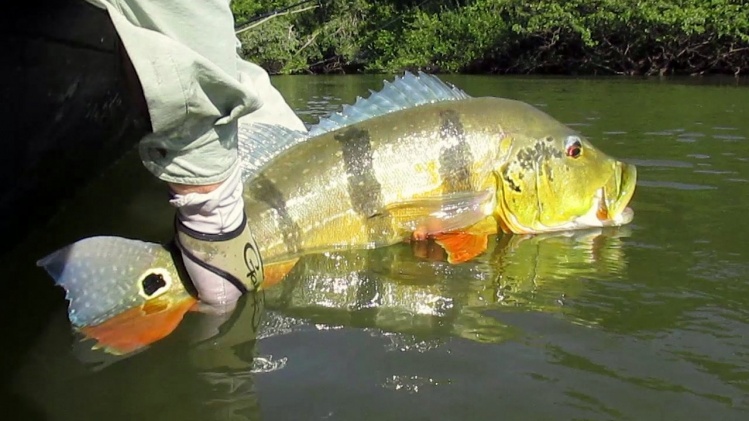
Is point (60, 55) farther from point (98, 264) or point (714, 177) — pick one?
point (714, 177)

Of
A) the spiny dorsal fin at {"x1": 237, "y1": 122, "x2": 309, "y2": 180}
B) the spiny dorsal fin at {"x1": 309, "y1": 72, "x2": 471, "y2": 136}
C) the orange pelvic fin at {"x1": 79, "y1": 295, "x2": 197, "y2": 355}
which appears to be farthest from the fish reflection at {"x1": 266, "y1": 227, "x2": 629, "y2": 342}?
the spiny dorsal fin at {"x1": 309, "y1": 72, "x2": 471, "y2": 136}

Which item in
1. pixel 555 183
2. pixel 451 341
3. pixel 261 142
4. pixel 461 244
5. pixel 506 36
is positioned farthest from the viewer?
pixel 506 36

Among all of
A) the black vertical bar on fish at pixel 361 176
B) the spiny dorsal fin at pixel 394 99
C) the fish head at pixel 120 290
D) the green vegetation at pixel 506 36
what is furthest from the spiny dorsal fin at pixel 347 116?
the green vegetation at pixel 506 36

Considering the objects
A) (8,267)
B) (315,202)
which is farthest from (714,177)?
(8,267)

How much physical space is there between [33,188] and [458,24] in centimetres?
2780

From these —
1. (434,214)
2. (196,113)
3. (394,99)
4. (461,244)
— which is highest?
(196,113)

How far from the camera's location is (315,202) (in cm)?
325

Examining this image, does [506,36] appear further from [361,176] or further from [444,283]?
[444,283]

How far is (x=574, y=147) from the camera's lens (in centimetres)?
359

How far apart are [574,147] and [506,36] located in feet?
79.2

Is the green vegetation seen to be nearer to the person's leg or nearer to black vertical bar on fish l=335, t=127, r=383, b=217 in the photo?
→ black vertical bar on fish l=335, t=127, r=383, b=217

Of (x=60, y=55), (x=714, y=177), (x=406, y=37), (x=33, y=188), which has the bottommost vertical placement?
(x=406, y=37)

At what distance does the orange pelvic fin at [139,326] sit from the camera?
2.33m

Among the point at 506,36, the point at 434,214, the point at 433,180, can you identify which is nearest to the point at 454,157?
the point at 433,180
